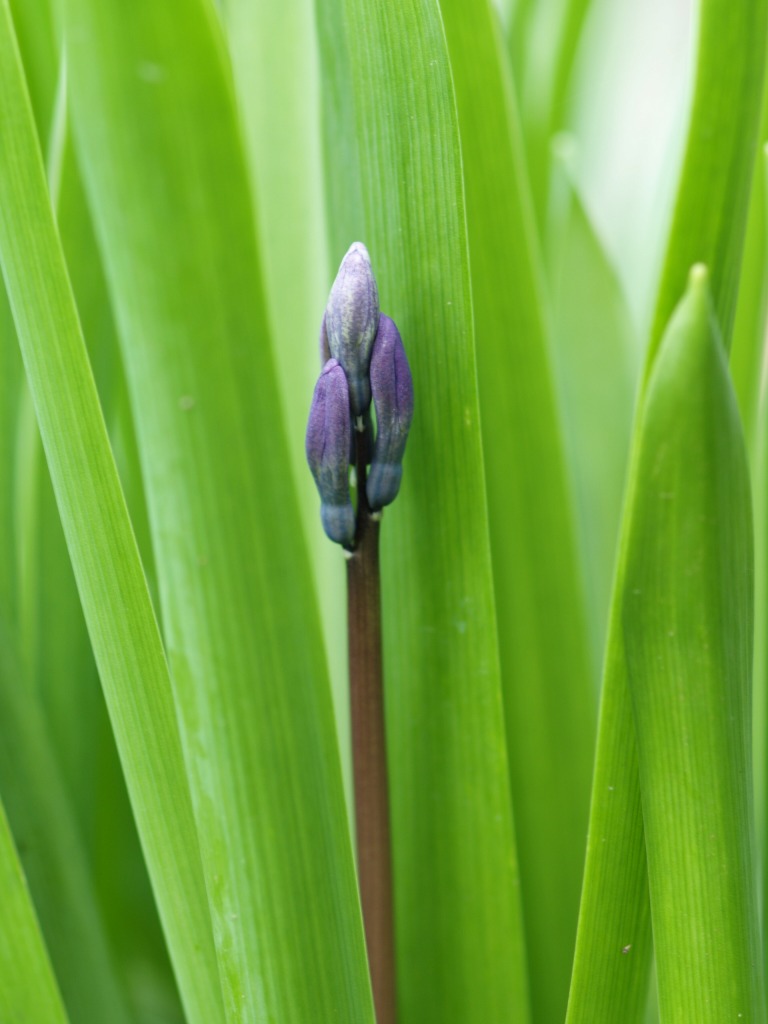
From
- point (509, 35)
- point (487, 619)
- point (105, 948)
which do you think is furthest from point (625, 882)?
point (509, 35)

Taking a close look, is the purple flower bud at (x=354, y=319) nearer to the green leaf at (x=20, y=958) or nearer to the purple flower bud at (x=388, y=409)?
the purple flower bud at (x=388, y=409)

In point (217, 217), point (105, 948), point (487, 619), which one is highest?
point (217, 217)

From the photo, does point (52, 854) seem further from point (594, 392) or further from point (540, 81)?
point (540, 81)

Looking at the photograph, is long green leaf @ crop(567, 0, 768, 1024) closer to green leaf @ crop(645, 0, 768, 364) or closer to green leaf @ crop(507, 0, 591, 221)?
green leaf @ crop(645, 0, 768, 364)

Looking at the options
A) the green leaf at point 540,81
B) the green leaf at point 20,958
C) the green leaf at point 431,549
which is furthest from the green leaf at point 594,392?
the green leaf at point 20,958

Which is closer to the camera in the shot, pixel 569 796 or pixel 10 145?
pixel 10 145

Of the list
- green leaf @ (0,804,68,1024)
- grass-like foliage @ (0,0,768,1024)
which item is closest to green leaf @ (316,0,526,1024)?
grass-like foliage @ (0,0,768,1024)

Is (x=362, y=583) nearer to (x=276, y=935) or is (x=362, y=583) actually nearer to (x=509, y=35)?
(x=276, y=935)

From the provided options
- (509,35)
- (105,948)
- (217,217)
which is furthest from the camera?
(509,35)
